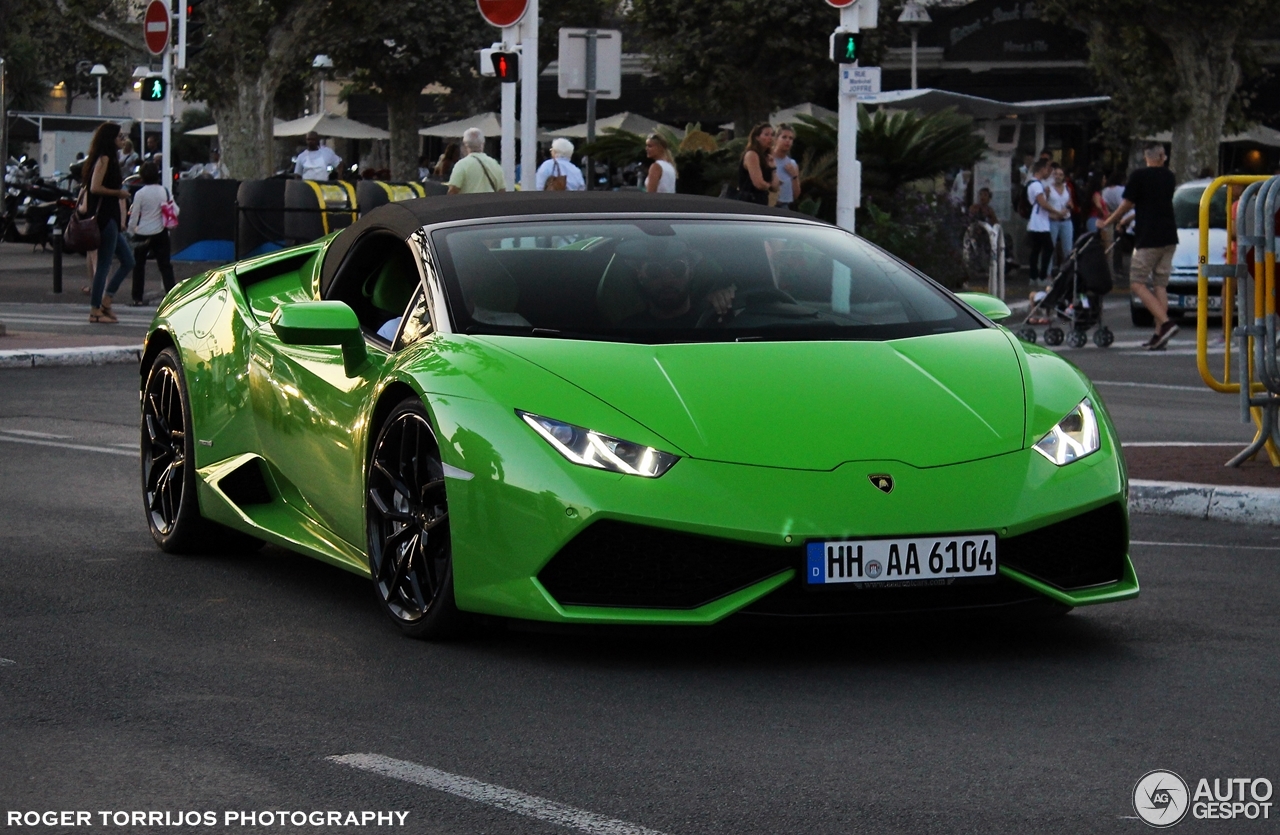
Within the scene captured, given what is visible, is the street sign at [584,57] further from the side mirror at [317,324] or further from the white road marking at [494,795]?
the white road marking at [494,795]

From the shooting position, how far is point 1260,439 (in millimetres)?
9945

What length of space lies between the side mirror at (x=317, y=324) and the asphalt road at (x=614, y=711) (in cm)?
Answer: 83

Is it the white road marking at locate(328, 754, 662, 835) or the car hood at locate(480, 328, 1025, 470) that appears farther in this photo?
the car hood at locate(480, 328, 1025, 470)

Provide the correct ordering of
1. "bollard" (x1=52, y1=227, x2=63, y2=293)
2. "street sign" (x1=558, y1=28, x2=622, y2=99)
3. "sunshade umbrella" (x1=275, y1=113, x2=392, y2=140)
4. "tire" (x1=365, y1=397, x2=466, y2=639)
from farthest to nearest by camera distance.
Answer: "sunshade umbrella" (x1=275, y1=113, x2=392, y2=140) < "bollard" (x1=52, y1=227, x2=63, y2=293) < "street sign" (x1=558, y1=28, x2=622, y2=99) < "tire" (x1=365, y1=397, x2=466, y2=639)

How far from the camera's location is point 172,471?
25.9 feet

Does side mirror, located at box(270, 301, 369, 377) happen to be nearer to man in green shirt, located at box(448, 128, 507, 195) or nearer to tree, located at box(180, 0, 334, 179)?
man in green shirt, located at box(448, 128, 507, 195)

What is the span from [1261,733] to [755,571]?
4.24ft

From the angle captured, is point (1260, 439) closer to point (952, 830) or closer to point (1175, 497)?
point (1175, 497)

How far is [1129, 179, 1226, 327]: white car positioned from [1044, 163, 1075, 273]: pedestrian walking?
147 inches

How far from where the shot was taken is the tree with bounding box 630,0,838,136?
49375mm

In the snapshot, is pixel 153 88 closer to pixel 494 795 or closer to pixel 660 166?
pixel 660 166

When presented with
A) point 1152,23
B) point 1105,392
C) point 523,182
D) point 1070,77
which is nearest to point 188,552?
point 1105,392

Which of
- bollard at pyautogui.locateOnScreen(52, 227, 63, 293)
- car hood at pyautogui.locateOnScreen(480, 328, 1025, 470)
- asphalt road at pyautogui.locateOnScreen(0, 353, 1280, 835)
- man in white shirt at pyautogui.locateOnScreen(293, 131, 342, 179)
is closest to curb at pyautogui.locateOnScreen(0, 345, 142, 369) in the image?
bollard at pyautogui.locateOnScreen(52, 227, 63, 293)

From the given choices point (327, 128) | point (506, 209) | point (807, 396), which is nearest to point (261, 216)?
point (506, 209)
